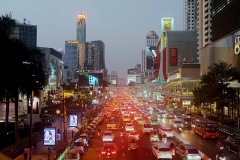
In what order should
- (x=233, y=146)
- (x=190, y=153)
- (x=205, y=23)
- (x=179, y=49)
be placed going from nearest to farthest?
(x=190, y=153) < (x=233, y=146) < (x=205, y=23) < (x=179, y=49)

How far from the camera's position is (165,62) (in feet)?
618

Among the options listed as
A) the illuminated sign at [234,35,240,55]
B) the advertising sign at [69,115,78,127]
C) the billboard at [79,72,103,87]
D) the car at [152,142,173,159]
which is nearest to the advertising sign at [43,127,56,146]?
the car at [152,142,173,159]

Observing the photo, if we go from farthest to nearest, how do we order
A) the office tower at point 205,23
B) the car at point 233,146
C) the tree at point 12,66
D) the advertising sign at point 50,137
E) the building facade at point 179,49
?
the building facade at point 179,49, the office tower at point 205,23, the tree at point 12,66, the car at point 233,146, the advertising sign at point 50,137

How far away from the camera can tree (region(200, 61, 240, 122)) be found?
69.0 meters

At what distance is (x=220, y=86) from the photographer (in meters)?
69.2

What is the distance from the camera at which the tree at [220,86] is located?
2717 inches

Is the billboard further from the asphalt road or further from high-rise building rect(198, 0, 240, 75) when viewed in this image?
the asphalt road

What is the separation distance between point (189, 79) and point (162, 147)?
95721mm

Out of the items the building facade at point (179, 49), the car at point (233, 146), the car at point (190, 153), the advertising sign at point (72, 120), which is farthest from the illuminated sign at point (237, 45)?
the building facade at point (179, 49)

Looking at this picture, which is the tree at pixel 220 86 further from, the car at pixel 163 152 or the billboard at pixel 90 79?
the billboard at pixel 90 79

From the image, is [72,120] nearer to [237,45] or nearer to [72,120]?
[72,120]

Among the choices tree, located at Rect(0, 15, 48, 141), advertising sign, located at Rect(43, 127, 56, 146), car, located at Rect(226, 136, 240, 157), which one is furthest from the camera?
tree, located at Rect(0, 15, 48, 141)

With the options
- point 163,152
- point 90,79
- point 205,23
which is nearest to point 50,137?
point 163,152

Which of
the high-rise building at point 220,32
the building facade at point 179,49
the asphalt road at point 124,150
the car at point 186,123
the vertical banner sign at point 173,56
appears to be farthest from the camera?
the vertical banner sign at point 173,56
